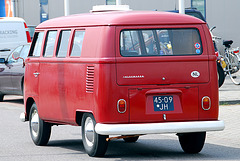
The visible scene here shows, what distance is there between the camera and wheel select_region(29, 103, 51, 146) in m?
10.4

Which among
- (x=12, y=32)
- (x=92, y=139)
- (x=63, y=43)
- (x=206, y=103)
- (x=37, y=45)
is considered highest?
(x=63, y=43)

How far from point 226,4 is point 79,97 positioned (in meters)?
26.2

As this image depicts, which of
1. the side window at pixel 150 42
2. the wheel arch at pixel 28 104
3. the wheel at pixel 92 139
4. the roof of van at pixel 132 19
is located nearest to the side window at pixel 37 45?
the wheel arch at pixel 28 104

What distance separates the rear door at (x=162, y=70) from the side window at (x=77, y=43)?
2.25 feet

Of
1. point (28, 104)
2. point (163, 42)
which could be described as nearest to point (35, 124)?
point (28, 104)

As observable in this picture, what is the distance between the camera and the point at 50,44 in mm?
10219

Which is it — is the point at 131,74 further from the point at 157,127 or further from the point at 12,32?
the point at 12,32

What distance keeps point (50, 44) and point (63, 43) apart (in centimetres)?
47

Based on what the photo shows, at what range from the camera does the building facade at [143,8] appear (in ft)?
112

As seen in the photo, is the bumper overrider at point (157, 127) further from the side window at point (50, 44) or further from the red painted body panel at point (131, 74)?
the side window at point (50, 44)

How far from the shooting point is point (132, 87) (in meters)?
8.74

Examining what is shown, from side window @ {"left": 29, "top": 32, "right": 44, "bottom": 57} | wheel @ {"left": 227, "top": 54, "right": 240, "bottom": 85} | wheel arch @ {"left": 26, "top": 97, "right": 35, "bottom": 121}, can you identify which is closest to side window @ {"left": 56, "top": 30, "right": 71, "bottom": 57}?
side window @ {"left": 29, "top": 32, "right": 44, "bottom": 57}

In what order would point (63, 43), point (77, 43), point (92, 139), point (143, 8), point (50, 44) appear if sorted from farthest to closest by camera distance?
point (143, 8)
point (50, 44)
point (63, 43)
point (77, 43)
point (92, 139)

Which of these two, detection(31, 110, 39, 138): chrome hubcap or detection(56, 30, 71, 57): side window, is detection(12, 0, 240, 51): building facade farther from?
detection(56, 30, 71, 57): side window
